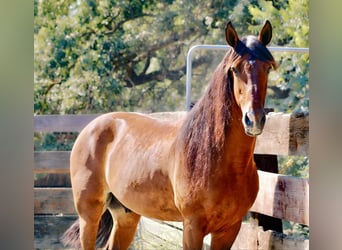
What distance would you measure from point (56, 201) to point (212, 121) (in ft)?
10.1

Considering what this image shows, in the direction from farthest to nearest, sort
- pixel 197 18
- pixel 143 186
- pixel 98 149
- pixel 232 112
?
pixel 197 18 < pixel 98 149 < pixel 143 186 < pixel 232 112

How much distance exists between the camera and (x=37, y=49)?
8672 millimetres

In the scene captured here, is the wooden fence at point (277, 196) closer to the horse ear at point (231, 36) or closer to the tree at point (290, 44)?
the horse ear at point (231, 36)

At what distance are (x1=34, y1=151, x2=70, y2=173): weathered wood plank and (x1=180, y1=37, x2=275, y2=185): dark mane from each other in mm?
2864

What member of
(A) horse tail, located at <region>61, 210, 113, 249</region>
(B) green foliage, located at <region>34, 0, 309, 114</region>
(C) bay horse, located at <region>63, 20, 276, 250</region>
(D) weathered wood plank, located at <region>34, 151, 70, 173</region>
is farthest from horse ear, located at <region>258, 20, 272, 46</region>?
(B) green foliage, located at <region>34, 0, 309, 114</region>

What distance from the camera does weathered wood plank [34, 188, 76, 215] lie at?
5219 millimetres

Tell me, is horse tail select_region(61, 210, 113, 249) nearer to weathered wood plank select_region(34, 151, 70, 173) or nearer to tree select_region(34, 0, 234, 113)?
weathered wood plank select_region(34, 151, 70, 173)

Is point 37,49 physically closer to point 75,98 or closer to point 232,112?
point 75,98

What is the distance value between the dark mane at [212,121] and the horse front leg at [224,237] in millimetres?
265

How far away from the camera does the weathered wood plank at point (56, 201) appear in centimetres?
522

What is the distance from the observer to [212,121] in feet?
8.03

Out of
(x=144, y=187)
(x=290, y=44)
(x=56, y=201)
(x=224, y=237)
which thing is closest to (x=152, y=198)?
(x=144, y=187)
